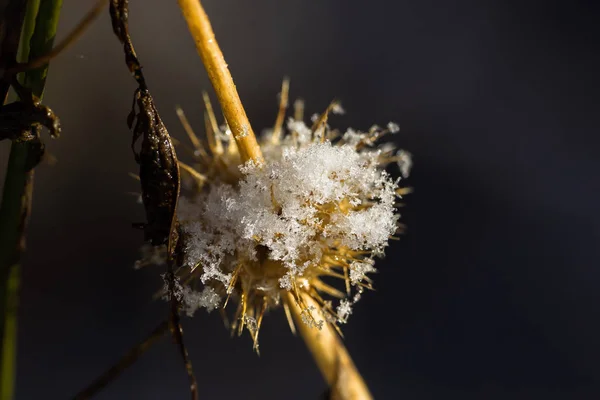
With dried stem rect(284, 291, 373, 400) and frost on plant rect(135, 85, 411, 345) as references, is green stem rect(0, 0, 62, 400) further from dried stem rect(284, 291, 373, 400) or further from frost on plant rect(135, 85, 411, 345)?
dried stem rect(284, 291, 373, 400)

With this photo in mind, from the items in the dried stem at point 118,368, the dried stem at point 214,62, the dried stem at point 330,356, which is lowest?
the dried stem at point 330,356

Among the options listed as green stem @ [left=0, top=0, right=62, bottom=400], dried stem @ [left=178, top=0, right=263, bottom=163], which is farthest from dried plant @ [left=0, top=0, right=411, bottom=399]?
green stem @ [left=0, top=0, right=62, bottom=400]

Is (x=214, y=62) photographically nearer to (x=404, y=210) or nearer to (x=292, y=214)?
(x=292, y=214)

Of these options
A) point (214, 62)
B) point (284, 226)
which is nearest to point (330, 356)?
point (284, 226)

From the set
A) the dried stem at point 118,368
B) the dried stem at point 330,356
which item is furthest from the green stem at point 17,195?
the dried stem at point 330,356

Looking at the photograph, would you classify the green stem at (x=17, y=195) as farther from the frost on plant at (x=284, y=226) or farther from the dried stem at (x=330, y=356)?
the dried stem at (x=330, y=356)
